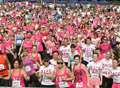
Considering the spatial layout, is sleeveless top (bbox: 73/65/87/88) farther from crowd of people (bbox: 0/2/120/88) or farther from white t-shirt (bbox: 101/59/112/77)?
white t-shirt (bbox: 101/59/112/77)

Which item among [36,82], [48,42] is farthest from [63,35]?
[36,82]

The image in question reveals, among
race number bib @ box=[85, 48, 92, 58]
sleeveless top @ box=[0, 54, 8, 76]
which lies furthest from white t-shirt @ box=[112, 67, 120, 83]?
race number bib @ box=[85, 48, 92, 58]

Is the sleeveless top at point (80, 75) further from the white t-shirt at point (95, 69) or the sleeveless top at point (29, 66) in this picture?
the sleeveless top at point (29, 66)

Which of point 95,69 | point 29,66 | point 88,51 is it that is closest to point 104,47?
point 88,51

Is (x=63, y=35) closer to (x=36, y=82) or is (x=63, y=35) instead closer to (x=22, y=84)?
(x=36, y=82)

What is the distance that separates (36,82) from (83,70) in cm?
251

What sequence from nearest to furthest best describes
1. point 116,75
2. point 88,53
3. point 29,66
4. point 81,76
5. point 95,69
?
point 81,76
point 116,75
point 95,69
point 29,66
point 88,53

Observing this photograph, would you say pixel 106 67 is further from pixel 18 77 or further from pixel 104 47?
pixel 104 47

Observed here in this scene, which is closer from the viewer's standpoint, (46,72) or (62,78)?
(62,78)

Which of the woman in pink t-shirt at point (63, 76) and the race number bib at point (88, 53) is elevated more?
the woman in pink t-shirt at point (63, 76)

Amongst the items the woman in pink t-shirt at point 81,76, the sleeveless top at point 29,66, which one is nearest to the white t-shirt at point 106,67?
the woman in pink t-shirt at point 81,76

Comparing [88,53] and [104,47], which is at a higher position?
[104,47]

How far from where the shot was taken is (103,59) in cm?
1839

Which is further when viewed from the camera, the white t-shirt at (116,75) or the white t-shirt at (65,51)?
the white t-shirt at (65,51)
